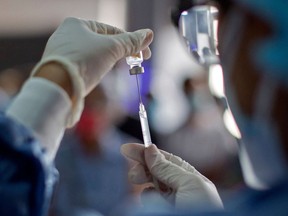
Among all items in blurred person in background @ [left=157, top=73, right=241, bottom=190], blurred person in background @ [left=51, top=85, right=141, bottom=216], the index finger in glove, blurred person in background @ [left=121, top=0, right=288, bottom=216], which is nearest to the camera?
blurred person in background @ [left=121, top=0, right=288, bottom=216]

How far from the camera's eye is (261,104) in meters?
0.70

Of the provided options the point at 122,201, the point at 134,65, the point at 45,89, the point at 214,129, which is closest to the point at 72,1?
the point at 214,129

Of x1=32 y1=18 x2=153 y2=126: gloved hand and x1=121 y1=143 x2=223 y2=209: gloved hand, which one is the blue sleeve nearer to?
x1=32 y1=18 x2=153 y2=126: gloved hand

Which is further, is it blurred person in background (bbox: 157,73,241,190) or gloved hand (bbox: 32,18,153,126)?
blurred person in background (bbox: 157,73,241,190)

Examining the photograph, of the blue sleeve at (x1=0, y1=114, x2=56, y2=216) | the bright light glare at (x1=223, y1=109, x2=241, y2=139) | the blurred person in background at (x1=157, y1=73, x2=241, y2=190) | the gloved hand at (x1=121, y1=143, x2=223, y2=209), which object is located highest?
the bright light glare at (x1=223, y1=109, x2=241, y2=139)

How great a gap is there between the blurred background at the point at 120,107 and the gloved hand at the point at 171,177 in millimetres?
186

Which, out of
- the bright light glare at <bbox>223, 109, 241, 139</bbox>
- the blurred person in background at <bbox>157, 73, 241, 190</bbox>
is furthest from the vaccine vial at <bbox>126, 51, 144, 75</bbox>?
the blurred person in background at <bbox>157, 73, 241, 190</bbox>

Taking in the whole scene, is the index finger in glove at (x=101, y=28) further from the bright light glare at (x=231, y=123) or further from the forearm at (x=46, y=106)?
the bright light glare at (x=231, y=123)

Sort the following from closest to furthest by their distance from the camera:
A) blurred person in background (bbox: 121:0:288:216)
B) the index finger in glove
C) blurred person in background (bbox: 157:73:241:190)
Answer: blurred person in background (bbox: 121:0:288:216) < the index finger in glove < blurred person in background (bbox: 157:73:241:190)

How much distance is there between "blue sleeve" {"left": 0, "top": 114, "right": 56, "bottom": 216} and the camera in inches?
29.6

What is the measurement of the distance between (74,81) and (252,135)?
0.96 feet

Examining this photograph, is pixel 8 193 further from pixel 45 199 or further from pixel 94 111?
pixel 94 111

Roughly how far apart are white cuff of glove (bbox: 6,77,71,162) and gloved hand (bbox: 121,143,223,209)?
230mm

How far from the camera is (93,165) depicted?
2.08 metres
